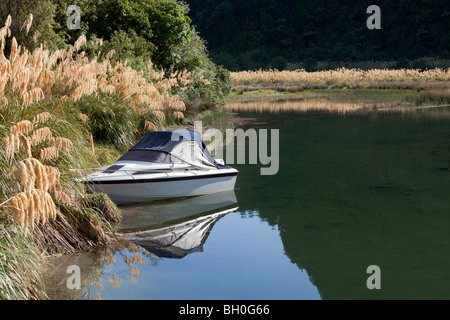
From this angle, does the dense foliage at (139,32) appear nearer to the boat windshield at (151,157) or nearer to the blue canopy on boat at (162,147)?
the blue canopy on boat at (162,147)

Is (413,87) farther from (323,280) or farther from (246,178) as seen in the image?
(323,280)

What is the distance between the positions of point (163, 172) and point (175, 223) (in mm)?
1367

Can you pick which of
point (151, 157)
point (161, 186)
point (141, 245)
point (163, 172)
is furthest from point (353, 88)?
point (141, 245)

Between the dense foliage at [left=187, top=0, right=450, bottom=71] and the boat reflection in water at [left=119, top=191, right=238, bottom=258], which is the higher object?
the dense foliage at [left=187, top=0, right=450, bottom=71]

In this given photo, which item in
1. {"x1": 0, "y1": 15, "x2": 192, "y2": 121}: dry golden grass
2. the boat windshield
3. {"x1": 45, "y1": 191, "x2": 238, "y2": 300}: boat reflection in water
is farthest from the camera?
the boat windshield

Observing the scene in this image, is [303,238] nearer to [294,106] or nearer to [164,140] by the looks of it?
[164,140]

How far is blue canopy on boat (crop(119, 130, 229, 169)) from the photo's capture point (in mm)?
12383

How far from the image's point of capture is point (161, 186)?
465 inches

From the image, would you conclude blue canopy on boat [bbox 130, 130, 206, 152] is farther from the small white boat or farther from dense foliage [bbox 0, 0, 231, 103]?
dense foliage [bbox 0, 0, 231, 103]

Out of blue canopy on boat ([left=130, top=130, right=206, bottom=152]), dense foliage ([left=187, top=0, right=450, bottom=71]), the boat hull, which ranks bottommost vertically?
the boat hull

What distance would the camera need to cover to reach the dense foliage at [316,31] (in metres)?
81.2

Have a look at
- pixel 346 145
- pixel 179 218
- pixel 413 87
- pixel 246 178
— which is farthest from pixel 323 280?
pixel 413 87

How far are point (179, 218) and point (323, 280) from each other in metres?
3.90

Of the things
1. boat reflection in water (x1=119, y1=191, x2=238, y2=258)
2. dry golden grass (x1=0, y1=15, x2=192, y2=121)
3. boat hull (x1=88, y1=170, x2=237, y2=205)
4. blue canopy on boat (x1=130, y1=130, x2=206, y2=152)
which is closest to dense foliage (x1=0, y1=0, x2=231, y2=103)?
dry golden grass (x1=0, y1=15, x2=192, y2=121)
